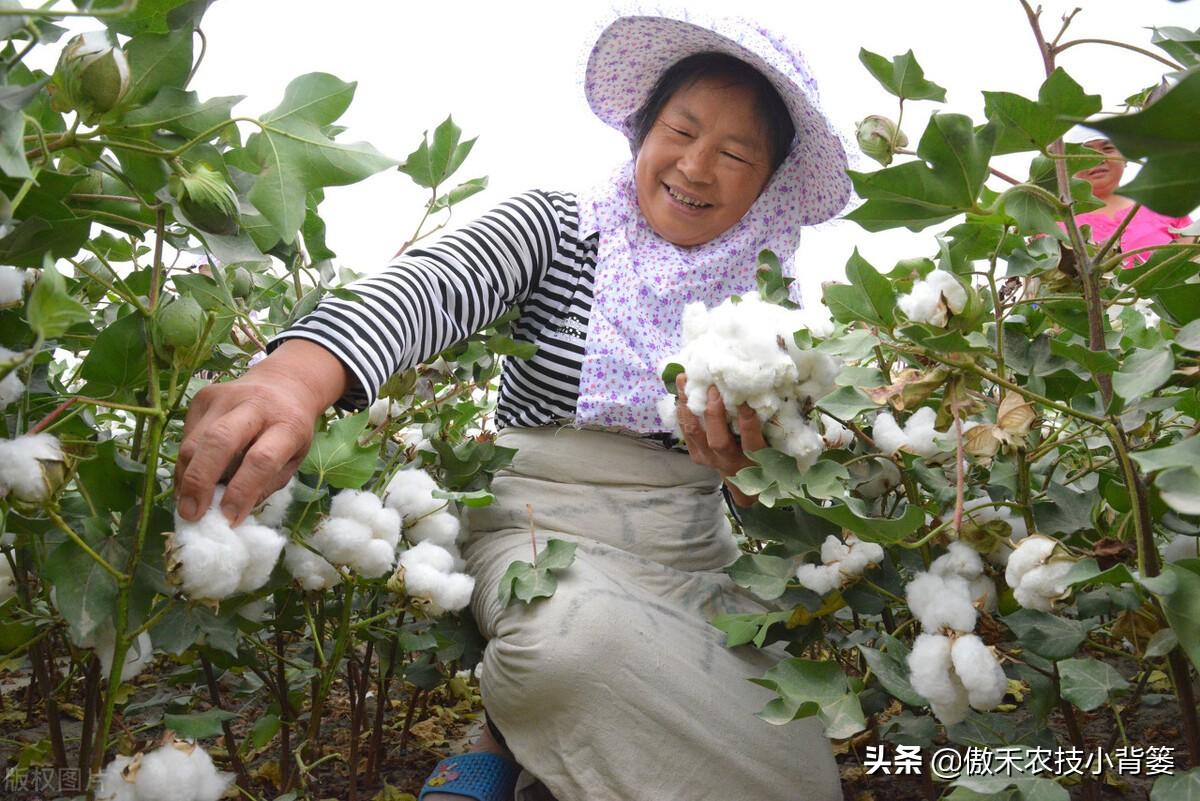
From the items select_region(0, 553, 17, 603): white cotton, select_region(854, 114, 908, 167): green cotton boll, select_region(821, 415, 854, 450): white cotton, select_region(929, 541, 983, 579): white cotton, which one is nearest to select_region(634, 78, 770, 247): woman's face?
select_region(854, 114, 908, 167): green cotton boll

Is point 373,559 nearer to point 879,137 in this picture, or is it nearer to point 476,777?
point 476,777

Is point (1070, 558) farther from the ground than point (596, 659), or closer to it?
farther from the ground

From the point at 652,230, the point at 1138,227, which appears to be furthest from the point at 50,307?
the point at 1138,227

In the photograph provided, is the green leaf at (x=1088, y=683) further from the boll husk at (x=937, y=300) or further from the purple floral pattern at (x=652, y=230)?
the purple floral pattern at (x=652, y=230)

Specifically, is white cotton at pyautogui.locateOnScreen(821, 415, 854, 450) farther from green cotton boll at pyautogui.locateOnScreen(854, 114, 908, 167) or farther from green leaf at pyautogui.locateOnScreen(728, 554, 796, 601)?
green cotton boll at pyautogui.locateOnScreen(854, 114, 908, 167)

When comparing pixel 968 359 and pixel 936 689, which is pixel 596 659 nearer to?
pixel 936 689

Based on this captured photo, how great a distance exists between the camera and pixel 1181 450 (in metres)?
0.57

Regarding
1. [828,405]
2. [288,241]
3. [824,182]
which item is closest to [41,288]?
[288,241]

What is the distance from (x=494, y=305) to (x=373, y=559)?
0.48m

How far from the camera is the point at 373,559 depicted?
92 cm

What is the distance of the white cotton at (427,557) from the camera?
1.00 m

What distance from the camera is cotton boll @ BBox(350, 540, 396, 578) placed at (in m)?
0.91

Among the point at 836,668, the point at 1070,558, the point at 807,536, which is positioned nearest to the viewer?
the point at 1070,558

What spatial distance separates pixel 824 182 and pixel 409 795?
3.22 ft
